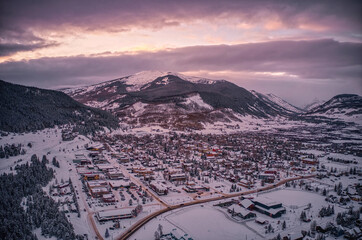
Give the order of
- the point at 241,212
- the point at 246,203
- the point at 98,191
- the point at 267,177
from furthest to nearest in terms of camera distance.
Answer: the point at 267,177, the point at 98,191, the point at 246,203, the point at 241,212

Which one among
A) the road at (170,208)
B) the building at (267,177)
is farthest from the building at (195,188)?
the building at (267,177)

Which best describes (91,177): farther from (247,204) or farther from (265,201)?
(265,201)

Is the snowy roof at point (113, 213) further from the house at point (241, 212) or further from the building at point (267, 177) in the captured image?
the building at point (267, 177)

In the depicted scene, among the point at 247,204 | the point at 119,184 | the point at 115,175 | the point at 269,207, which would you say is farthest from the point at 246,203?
the point at 115,175

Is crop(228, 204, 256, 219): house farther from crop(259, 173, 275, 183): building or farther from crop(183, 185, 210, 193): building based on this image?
crop(259, 173, 275, 183): building

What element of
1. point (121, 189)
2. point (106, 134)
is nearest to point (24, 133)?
point (106, 134)

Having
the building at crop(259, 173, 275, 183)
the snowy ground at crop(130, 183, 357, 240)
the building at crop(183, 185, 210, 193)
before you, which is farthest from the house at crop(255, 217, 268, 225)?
the building at crop(259, 173, 275, 183)

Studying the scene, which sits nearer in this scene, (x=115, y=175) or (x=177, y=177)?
(x=177, y=177)
